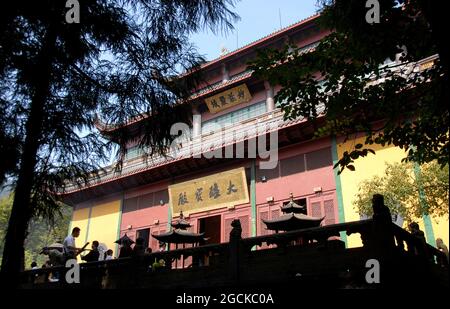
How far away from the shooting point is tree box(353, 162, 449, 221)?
8984 millimetres

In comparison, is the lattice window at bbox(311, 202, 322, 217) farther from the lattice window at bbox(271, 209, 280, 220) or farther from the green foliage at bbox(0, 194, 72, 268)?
the green foliage at bbox(0, 194, 72, 268)

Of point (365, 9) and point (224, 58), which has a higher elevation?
point (224, 58)

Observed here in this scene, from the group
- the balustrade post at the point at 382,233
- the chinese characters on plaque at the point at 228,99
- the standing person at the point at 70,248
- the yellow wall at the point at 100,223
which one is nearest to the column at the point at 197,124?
the chinese characters on plaque at the point at 228,99

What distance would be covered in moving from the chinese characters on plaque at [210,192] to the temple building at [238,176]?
37 millimetres

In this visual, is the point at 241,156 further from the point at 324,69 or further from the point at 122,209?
Answer: the point at 324,69

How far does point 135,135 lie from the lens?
537 centimetres

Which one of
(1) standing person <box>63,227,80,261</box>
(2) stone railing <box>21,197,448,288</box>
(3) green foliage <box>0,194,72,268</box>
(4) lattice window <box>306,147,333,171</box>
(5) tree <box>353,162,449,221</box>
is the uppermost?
(3) green foliage <box>0,194,72,268</box>

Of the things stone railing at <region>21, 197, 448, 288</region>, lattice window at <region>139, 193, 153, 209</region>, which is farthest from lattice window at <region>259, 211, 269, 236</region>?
stone railing at <region>21, 197, 448, 288</region>

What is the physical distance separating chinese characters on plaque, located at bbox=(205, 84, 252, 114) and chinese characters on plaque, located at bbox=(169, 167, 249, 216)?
334cm

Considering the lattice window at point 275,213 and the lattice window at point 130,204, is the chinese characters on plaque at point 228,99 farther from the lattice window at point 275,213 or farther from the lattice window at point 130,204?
the lattice window at point 130,204

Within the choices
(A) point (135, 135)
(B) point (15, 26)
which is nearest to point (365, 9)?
(A) point (135, 135)

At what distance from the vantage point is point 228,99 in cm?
1727

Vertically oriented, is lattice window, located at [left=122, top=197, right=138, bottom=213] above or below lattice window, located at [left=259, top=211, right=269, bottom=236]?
above
